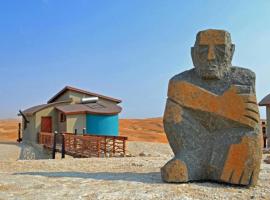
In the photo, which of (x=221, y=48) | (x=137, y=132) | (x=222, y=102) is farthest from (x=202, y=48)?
(x=137, y=132)

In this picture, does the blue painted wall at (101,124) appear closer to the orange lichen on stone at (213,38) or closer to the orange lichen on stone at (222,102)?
the orange lichen on stone at (222,102)

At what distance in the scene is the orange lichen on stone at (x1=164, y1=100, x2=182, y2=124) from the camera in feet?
21.1

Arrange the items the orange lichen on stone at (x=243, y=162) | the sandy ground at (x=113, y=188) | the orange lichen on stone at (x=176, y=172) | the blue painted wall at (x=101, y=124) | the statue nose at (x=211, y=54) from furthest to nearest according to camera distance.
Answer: the blue painted wall at (x=101, y=124)
the statue nose at (x=211, y=54)
the orange lichen on stone at (x=176, y=172)
the orange lichen on stone at (x=243, y=162)
the sandy ground at (x=113, y=188)

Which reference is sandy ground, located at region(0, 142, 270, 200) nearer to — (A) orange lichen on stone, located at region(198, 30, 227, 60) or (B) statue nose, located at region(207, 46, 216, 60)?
(B) statue nose, located at region(207, 46, 216, 60)

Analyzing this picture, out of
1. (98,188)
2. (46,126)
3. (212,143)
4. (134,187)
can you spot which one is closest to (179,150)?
(212,143)

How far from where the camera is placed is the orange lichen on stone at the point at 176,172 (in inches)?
242

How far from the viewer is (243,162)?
5.99 m

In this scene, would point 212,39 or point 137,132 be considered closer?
point 212,39

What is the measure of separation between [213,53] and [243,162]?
1.98 m

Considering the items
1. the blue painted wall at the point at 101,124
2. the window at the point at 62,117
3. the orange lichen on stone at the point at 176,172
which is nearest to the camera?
the orange lichen on stone at the point at 176,172

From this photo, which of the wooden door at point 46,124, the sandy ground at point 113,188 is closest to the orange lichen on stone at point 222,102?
the sandy ground at point 113,188

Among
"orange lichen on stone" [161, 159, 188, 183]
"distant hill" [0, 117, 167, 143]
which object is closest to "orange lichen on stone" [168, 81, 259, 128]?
"orange lichen on stone" [161, 159, 188, 183]

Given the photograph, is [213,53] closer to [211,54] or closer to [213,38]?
[211,54]

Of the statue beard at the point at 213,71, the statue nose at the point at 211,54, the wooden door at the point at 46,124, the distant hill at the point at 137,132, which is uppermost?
the statue nose at the point at 211,54
